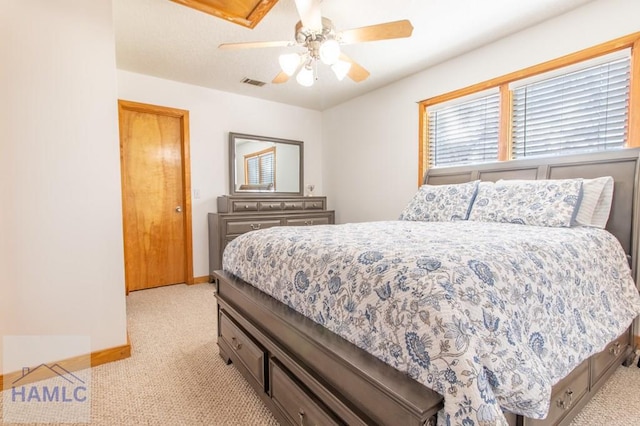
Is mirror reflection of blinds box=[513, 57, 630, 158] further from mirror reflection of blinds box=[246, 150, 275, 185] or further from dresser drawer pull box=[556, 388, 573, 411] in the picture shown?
mirror reflection of blinds box=[246, 150, 275, 185]

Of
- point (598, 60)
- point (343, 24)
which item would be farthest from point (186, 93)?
point (598, 60)

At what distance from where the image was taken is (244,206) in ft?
12.9

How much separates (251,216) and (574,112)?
11.0 feet

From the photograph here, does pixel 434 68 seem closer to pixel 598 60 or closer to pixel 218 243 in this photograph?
pixel 598 60

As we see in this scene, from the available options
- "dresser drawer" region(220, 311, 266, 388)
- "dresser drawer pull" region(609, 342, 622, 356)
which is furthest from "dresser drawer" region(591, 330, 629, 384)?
"dresser drawer" region(220, 311, 266, 388)

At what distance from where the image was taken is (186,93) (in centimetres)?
381

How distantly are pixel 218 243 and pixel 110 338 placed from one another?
5.78 ft

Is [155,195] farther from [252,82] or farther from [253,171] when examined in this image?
[252,82]

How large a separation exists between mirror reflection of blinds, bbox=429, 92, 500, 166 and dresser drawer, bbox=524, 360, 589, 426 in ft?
6.72

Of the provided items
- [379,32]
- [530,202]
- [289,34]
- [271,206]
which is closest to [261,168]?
[271,206]

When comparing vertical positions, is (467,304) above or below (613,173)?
below

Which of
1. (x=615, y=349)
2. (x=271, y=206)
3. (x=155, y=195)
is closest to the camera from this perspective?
(x=615, y=349)

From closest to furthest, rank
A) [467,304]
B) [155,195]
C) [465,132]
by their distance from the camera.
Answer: [467,304] → [465,132] → [155,195]

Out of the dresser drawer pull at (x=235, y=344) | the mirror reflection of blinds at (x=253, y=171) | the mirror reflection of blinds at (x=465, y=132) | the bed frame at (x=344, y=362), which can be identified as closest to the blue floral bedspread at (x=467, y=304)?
the bed frame at (x=344, y=362)
